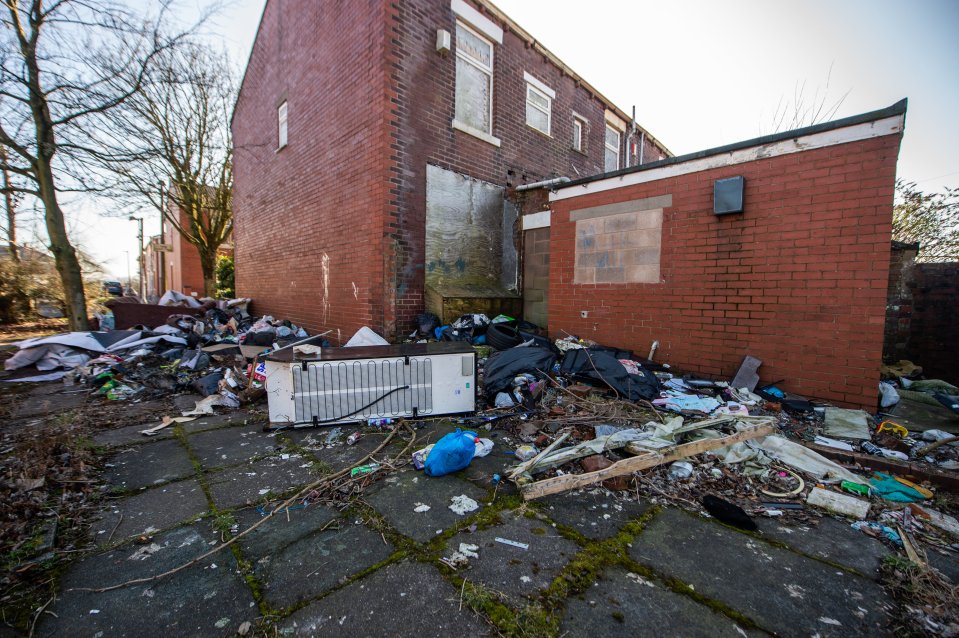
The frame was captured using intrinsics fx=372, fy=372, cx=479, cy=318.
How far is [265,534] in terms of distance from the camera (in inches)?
82.3

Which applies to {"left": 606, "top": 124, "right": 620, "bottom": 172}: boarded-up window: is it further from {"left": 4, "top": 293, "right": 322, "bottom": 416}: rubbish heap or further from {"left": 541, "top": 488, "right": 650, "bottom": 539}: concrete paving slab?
{"left": 541, "top": 488, "right": 650, "bottom": 539}: concrete paving slab

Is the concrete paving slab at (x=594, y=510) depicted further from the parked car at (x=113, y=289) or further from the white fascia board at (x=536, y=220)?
the parked car at (x=113, y=289)

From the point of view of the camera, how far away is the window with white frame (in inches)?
331

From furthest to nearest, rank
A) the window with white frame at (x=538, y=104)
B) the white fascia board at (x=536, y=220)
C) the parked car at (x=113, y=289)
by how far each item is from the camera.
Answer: the parked car at (x=113, y=289) < the window with white frame at (x=538, y=104) < the white fascia board at (x=536, y=220)

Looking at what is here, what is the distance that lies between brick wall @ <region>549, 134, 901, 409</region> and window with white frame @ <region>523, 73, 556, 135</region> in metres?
4.33

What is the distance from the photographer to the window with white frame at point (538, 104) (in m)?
8.41

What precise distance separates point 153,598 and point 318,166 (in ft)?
24.5

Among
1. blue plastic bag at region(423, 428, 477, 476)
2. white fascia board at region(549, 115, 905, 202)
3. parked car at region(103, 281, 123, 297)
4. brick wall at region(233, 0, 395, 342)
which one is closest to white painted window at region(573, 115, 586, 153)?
white fascia board at region(549, 115, 905, 202)

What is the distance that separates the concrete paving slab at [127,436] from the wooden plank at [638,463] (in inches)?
141

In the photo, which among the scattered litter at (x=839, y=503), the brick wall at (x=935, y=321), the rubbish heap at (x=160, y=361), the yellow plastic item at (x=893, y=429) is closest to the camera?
the scattered litter at (x=839, y=503)

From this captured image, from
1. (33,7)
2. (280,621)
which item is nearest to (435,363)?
(280,621)

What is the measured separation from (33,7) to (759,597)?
40.3 ft

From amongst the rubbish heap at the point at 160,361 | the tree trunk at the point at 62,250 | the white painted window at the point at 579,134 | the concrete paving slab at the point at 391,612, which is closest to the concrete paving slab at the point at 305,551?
the concrete paving slab at the point at 391,612

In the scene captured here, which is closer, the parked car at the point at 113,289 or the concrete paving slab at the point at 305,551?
the concrete paving slab at the point at 305,551
